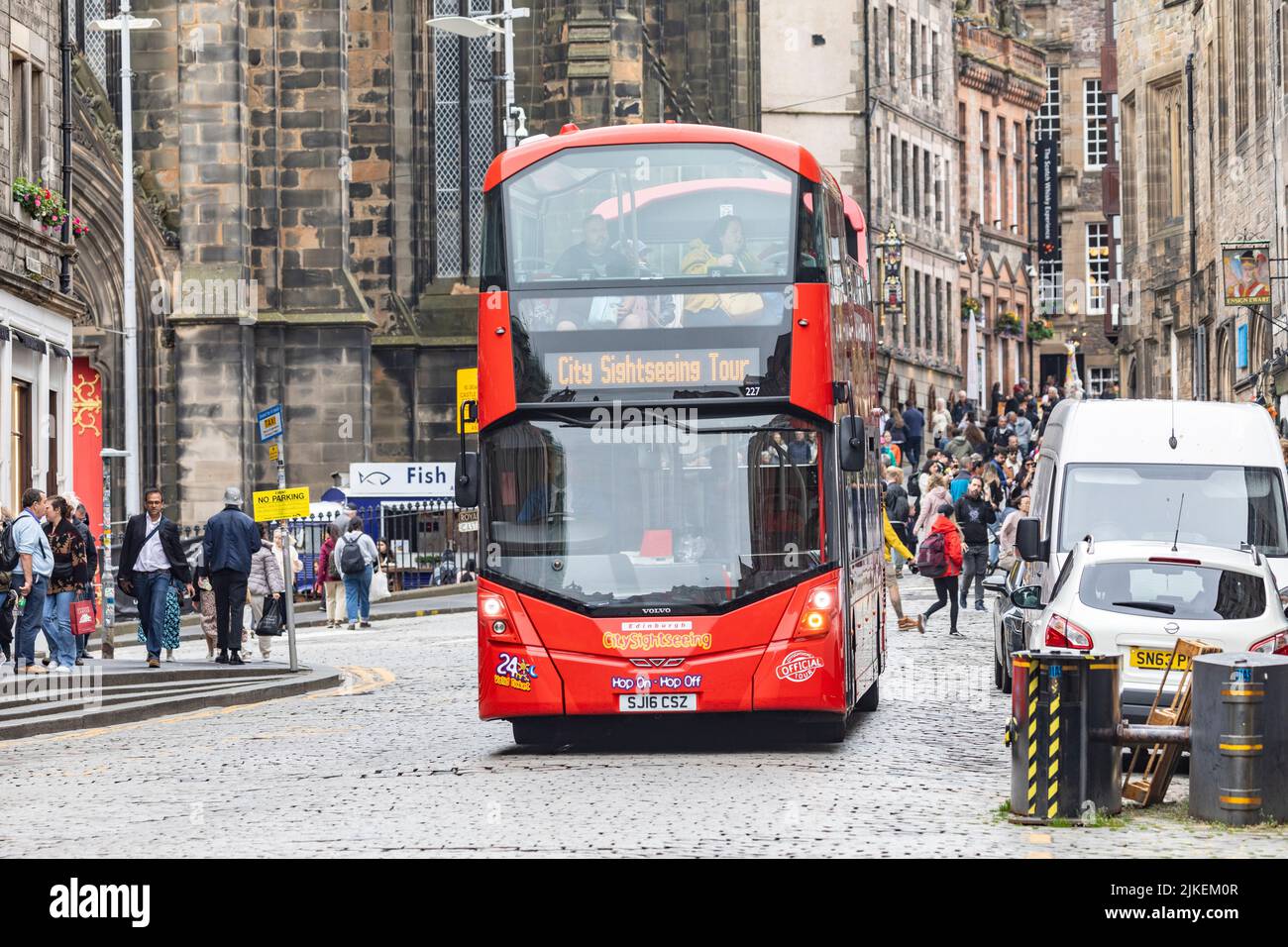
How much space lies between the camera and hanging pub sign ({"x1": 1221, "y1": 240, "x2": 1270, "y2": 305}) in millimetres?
41594

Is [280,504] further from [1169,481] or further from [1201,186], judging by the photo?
[1201,186]

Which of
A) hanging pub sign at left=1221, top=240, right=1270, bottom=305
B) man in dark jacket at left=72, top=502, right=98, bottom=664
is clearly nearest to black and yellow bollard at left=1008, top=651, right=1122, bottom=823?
man in dark jacket at left=72, top=502, right=98, bottom=664

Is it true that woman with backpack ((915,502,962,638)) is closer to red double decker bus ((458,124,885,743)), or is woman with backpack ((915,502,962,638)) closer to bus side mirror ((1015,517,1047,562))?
bus side mirror ((1015,517,1047,562))

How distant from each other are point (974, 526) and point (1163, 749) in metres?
18.6

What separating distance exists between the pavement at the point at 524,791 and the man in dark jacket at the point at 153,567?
2.65 m

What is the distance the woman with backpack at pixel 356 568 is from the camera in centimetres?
3475

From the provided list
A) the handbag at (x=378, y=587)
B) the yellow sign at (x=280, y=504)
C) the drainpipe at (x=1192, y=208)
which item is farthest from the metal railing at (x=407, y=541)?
the drainpipe at (x=1192, y=208)

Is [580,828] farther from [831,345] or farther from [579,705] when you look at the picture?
[831,345]

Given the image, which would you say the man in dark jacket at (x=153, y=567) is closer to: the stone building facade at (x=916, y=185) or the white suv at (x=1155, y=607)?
the white suv at (x=1155, y=607)

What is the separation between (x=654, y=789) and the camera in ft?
47.6

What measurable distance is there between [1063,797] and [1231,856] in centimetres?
155

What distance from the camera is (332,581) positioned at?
35938 millimetres

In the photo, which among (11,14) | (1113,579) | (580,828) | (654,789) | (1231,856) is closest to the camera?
(1231,856)

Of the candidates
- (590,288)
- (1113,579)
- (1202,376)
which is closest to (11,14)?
(590,288)
